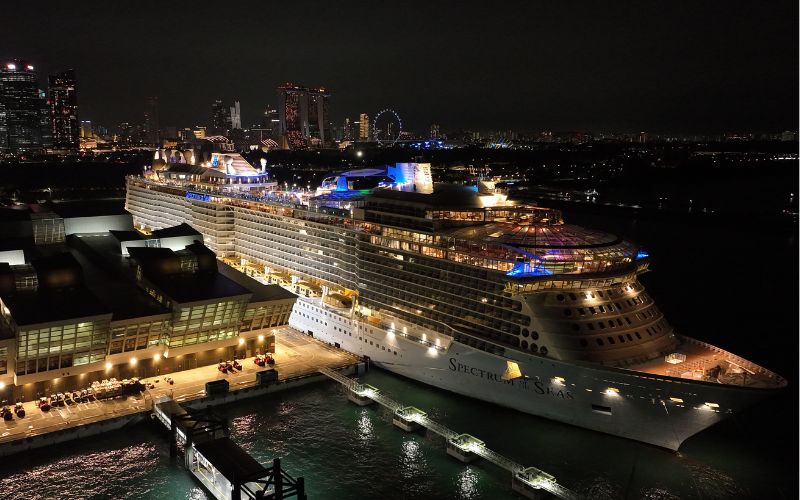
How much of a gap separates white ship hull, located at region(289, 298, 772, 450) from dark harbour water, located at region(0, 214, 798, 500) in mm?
752

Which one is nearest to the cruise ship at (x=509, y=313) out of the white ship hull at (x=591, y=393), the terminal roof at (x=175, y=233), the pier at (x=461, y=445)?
the white ship hull at (x=591, y=393)

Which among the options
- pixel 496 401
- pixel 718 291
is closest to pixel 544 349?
pixel 496 401

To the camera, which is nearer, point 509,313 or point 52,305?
point 509,313

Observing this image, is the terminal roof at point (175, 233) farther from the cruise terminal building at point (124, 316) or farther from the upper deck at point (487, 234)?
the upper deck at point (487, 234)

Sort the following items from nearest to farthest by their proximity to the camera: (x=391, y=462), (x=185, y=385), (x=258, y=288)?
(x=391, y=462) < (x=185, y=385) < (x=258, y=288)

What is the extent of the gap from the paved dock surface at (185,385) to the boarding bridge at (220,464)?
9.94 feet

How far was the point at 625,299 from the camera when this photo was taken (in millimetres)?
27672

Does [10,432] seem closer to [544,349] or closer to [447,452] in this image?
[447,452]

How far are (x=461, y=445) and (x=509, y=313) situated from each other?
19.2 feet

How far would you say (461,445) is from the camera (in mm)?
25312

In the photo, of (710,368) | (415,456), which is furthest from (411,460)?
(710,368)

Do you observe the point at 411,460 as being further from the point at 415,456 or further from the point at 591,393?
the point at 591,393

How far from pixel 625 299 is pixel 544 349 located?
4.49m

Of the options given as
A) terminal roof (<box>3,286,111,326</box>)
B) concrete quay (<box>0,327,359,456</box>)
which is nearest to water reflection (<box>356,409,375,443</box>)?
concrete quay (<box>0,327,359,456</box>)
